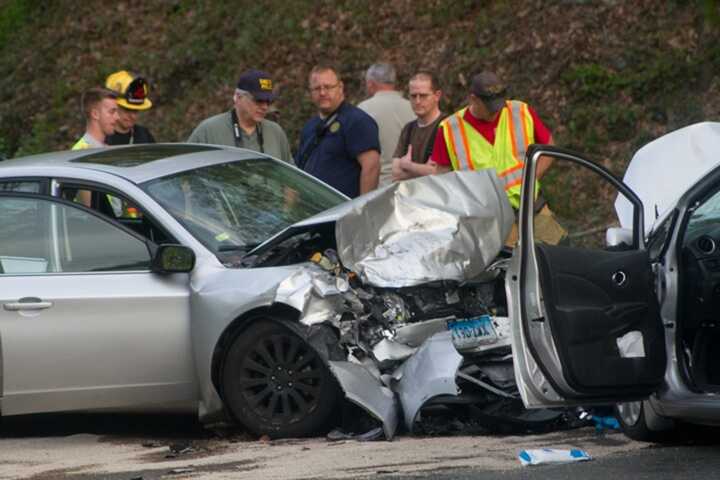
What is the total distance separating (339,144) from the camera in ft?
37.4

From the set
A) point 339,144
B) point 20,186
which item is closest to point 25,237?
point 20,186

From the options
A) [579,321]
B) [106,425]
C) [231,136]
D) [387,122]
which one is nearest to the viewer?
[579,321]

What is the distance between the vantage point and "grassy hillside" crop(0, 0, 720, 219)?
1550 centimetres

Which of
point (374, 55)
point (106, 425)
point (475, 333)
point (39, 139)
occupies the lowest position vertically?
point (106, 425)

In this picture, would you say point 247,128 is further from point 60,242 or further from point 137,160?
point 60,242

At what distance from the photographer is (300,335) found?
331 inches

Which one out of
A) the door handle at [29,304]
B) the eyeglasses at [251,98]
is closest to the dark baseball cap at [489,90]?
the eyeglasses at [251,98]

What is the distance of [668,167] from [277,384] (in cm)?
234

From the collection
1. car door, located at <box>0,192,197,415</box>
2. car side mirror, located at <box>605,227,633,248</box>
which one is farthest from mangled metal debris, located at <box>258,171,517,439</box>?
car side mirror, located at <box>605,227,633,248</box>

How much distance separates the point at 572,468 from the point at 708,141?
211 centimetres

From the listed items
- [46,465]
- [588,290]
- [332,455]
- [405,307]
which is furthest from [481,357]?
→ [46,465]

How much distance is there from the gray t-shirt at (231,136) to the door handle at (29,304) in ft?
9.42

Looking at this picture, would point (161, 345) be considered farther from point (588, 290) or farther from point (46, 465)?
point (588, 290)

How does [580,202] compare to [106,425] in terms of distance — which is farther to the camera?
[580,202]
